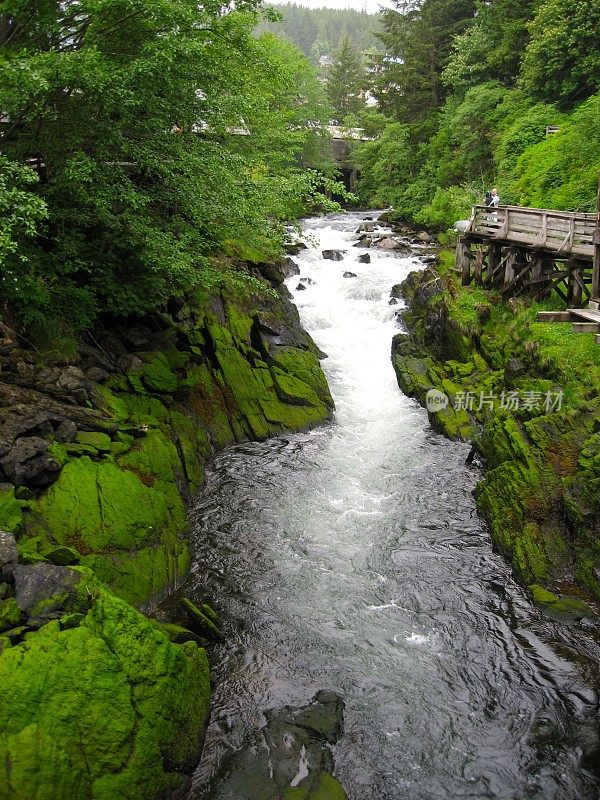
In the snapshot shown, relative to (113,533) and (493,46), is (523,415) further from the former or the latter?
(493,46)

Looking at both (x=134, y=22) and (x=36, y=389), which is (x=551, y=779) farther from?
(x=134, y=22)

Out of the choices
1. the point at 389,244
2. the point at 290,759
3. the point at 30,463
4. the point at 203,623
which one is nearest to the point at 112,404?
the point at 30,463

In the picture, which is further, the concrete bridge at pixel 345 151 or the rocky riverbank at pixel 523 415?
the concrete bridge at pixel 345 151

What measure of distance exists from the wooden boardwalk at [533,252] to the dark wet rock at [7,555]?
45.1 feet

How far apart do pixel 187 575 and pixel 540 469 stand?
7735 mm

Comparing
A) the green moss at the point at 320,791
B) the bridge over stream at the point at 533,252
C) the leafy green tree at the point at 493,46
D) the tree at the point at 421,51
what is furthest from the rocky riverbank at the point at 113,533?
the tree at the point at 421,51

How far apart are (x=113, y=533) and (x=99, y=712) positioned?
3758 millimetres

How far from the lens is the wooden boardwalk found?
16.0m

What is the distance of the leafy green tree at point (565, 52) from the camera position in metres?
26.7

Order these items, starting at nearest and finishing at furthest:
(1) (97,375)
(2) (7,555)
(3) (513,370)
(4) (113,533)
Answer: (2) (7,555), (4) (113,533), (1) (97,375), (3) (513,370)

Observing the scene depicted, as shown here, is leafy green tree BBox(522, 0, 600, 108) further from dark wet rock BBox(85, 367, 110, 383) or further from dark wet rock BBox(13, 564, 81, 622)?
dark wet rock BBox(13, 564, 81, 622)

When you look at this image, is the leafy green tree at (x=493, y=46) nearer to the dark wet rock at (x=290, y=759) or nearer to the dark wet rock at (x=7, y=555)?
the dark wet rock at (x=290, y=759)

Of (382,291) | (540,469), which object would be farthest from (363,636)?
(382,291)

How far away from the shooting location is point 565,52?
28062 millimetres
